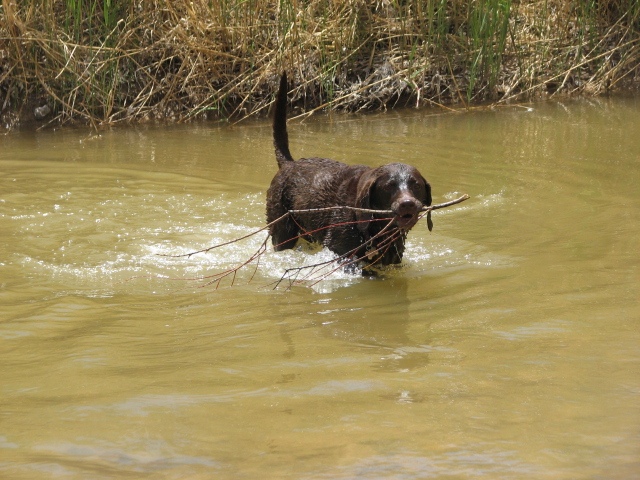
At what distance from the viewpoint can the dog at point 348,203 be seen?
5.04 metres

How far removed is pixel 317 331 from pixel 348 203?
1360 millimetres

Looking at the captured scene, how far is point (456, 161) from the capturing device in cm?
823

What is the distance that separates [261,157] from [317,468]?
5.99 metres

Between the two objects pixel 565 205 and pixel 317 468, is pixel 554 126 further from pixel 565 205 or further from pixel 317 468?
pixel 317 468

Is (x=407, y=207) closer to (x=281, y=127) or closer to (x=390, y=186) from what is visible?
(x=390, y=186)

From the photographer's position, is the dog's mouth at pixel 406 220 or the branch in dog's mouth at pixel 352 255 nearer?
the dog's mouth at pixel 406 220

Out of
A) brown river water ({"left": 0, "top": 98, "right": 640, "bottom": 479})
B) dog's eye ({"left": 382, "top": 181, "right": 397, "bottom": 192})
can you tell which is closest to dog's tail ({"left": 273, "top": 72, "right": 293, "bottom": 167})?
brown river water ({"left": 0, "top": 98, "right": 640, "bottom": 479})

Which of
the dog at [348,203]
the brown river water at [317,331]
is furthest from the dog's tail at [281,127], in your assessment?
the brown river water at [317,331]

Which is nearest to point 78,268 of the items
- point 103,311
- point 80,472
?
point 103,311

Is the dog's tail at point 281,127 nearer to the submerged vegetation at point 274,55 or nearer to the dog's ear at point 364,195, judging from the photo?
the dog's ear at point 364,195

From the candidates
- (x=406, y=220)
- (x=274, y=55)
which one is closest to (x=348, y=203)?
Answer: (x=406, y=220)

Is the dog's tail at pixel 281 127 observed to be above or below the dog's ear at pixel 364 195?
above

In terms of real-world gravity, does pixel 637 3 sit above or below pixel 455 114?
above

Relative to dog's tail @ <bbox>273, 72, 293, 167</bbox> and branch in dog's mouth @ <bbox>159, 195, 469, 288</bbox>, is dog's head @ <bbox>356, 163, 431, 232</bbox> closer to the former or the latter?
branch in dog's mouth @ <bbox>159, 195, 469, 288</bbox>
